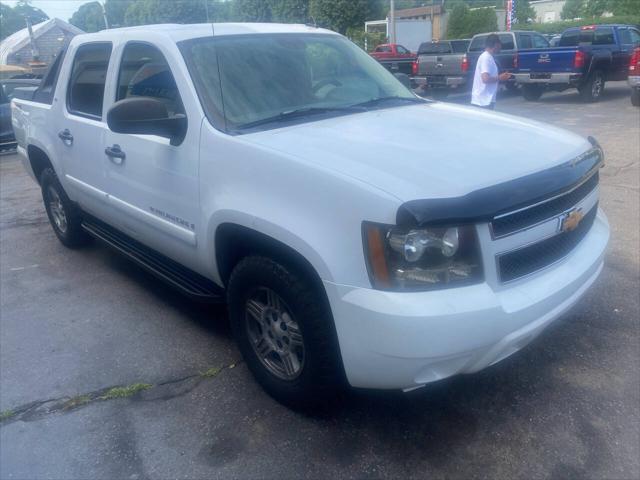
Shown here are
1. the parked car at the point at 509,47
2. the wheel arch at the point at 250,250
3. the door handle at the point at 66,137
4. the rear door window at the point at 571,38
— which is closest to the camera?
the wheel arch at the point at 250,250

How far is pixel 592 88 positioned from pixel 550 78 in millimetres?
1102

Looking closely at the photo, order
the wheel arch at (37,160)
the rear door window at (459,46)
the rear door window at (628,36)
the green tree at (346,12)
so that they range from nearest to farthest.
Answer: the wheel arch at (37,160), the rear door window at (628,36), the rear door window at (459,46), the green tree at (346,12)

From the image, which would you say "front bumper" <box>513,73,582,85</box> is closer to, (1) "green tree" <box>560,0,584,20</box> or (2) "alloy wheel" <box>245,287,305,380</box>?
(2) "alloy wheel" <box>245,287,305,380</box>

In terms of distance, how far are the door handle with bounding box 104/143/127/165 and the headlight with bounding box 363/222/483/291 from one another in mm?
2202

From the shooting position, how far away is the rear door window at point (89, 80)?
14.5ft

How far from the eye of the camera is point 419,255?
2438mm

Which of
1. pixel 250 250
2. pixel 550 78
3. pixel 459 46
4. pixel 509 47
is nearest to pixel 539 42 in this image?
pixel 509 47

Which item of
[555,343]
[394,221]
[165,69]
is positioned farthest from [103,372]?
[555,343]

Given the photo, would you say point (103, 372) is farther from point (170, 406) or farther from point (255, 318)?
point (255, 318)

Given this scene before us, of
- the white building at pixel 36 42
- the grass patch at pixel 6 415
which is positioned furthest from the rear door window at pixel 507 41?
the white building at pixel 36 42

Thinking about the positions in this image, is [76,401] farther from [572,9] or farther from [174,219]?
[572,9]

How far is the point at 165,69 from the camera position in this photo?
144 inches

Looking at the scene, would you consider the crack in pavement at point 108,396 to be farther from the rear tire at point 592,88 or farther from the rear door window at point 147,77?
the rear tire at point 592,88

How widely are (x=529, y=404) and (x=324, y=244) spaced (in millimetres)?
1474
